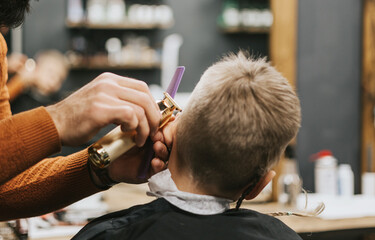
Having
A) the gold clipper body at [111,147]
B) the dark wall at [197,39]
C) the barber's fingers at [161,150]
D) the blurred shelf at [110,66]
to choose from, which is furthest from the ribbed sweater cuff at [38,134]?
the dark wall at [197,39]

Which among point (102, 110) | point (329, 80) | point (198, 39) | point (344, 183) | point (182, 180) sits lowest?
point (344, 183)

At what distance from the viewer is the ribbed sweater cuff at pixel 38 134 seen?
3.48 ft

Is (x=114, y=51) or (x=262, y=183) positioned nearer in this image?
(x=262, y=183)

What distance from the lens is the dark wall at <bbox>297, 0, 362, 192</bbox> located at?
334cm

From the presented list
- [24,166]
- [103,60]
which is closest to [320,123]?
[24,166]

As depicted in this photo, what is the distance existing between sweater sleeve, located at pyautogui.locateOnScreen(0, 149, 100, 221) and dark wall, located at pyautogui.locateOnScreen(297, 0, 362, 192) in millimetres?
2226

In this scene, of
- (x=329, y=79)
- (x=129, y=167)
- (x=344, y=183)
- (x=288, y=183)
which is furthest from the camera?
(x=329, y=79)

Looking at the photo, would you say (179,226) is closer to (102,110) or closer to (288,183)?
(102,110)

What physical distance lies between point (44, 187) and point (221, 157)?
0.63 metres

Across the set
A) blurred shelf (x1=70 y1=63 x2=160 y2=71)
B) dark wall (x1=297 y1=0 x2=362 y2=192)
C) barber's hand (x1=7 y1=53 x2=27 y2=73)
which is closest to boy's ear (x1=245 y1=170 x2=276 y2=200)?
dark wall (x1=297 y1=0 x2=362 y2=192)

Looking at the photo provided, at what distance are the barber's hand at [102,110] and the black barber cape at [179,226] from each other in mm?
263

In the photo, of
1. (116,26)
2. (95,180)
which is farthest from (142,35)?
(95,180)

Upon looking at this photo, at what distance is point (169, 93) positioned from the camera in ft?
4.30

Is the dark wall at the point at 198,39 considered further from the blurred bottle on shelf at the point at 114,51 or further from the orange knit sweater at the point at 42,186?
the orange knit sweater at the point at 42,186
